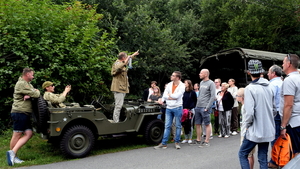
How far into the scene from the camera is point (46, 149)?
6812 mm

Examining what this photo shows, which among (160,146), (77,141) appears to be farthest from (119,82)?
(160,146)

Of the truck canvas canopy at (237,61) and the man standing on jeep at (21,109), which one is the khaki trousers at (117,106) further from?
the truck canvas canopy at (237,61)

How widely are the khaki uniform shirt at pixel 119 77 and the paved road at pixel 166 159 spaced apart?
1.67 m

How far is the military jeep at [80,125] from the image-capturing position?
5.54 m

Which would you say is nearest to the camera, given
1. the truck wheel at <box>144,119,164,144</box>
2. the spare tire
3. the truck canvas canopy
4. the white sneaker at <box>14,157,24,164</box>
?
the spare tire

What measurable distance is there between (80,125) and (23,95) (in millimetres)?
1427

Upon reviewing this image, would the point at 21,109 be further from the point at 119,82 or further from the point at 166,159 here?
the point at 166,159

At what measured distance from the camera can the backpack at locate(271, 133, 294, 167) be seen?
4.15 meters

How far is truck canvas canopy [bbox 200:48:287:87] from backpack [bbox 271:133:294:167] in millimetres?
5301

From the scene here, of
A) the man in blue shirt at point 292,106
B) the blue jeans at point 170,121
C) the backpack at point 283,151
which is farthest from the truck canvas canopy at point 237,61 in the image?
the backpack at point 283,151

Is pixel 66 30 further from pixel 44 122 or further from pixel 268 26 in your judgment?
pixel 268 26

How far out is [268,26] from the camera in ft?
58.5

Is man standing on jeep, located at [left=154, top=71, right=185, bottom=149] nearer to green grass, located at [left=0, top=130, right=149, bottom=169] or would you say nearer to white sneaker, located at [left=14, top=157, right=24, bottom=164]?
green grass, located at [left=0, top=130, right=149, bottom=169]

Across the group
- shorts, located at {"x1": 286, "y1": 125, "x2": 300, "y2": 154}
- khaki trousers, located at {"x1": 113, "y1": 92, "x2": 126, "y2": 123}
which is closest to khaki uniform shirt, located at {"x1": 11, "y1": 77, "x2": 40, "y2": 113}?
khaki trousers, located at {"x1": 113, "y1": 92, "x2": 126, "y2": 123}
